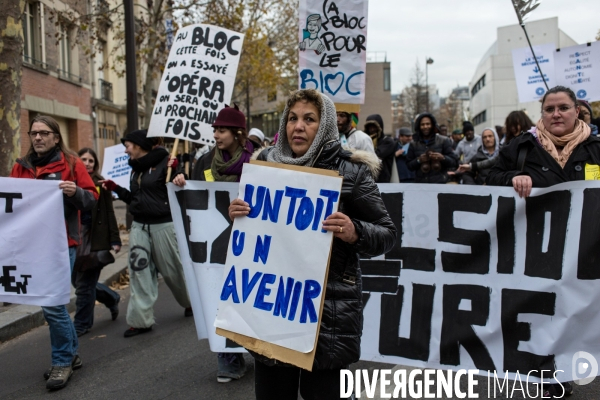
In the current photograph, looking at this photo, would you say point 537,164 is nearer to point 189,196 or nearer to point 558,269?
point 558,269

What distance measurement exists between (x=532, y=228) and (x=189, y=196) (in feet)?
8.04

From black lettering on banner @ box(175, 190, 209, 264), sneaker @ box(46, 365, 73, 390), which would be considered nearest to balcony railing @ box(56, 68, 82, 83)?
black lettering on banner @ box(175, 190, 209, 264)

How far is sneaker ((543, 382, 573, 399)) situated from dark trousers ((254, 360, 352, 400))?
1.90 meters

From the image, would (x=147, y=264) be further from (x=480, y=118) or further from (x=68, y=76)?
(x=480, y=118)

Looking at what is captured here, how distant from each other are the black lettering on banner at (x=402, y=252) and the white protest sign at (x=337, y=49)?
2.05m

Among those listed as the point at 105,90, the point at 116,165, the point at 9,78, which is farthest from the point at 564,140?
the point at 105,90

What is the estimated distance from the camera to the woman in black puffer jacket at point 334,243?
99.4 inches

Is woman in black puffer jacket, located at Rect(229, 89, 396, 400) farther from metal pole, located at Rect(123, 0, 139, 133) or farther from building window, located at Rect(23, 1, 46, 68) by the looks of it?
building window, located at Rect(23, 1, 46, 68)

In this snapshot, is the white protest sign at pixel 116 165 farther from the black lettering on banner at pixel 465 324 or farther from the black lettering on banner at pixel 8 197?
the black lettering on banner at pixel 465 324

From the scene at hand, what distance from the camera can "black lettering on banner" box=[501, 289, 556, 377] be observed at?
12.0ft

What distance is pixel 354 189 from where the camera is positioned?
2.56m

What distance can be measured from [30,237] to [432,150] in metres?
5.35

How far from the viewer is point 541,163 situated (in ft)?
12.5

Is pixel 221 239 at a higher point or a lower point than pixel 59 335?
higher
